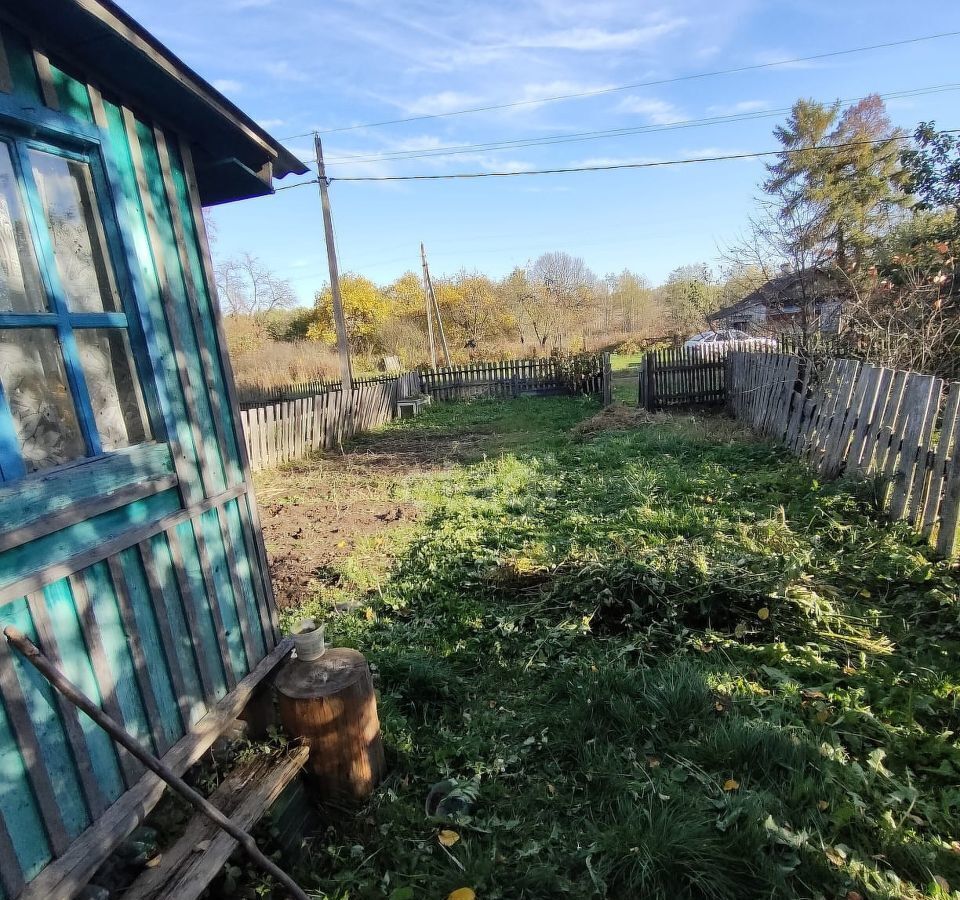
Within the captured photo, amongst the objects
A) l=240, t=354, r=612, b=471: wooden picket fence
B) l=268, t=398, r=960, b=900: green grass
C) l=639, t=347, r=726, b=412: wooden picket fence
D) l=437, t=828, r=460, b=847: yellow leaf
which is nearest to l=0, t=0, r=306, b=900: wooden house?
l=268, t=398, r=960, b=900: green grass

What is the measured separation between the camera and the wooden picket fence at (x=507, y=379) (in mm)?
17625

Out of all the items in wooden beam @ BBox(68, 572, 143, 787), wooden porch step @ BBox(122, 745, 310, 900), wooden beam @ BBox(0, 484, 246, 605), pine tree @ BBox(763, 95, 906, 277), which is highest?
pine tree @ BBox(763, 95, 906, 277)

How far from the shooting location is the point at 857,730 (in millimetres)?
2547

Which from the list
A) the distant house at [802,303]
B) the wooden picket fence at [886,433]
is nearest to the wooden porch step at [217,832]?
the wooden picket fence at [886,433]

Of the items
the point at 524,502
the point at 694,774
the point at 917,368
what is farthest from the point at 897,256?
the point at 694,774

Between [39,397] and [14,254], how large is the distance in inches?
18.9

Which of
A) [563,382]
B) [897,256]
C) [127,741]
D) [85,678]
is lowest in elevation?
[563,382]

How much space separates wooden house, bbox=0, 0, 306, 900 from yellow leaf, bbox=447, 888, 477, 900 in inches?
45.8

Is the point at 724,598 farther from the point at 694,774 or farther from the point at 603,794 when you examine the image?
the point at 603,794

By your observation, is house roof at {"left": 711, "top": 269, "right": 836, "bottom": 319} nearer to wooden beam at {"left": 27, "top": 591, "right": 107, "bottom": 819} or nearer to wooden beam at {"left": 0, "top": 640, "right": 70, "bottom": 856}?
wooden beam at {"left": 27, "top": 591, "right": 107, "bottom": 819}

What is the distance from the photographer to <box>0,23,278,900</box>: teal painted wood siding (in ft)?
5.42

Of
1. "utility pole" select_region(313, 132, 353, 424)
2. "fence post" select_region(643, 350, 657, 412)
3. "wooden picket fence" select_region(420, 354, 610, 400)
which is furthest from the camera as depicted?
"wooden picket fence" select_region(420, 354, 610, 400)

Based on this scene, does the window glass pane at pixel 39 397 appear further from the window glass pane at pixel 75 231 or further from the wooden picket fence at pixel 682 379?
the wooden picket fence at pixel 682 379

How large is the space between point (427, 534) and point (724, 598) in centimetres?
306
